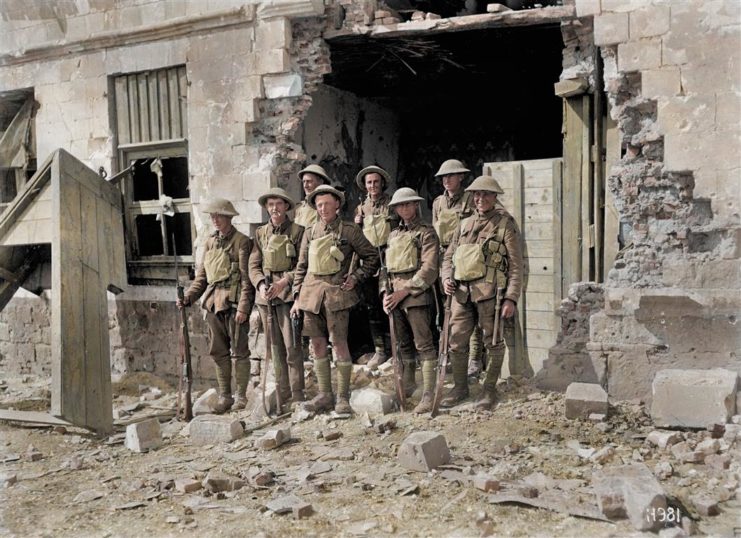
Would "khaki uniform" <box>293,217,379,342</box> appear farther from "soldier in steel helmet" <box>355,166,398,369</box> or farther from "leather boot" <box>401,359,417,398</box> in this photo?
"leather boot" <box>401,359,417,398</box>

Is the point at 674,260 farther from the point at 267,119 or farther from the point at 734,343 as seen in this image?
the point at 267,119

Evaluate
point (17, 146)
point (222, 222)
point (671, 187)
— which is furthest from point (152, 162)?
point (671, 187)

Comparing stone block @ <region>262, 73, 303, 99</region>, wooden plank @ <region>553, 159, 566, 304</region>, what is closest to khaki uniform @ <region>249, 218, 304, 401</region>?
stone block @ <region>262, 73, 303, 99</region>

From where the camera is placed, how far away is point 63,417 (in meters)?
6.32

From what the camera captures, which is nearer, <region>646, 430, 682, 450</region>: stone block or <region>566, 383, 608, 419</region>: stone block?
<region>646, 430, 682, 450</region>: stone block

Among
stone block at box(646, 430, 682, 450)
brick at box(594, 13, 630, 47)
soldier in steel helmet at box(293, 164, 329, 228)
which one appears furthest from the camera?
soldier in steel helmet at box(293, 164, 329, 228)

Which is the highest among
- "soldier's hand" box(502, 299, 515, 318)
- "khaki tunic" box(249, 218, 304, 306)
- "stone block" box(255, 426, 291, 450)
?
"khaki tunic" box(249, 218, 304, 306)

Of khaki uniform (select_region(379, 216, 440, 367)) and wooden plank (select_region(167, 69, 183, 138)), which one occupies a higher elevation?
wooden plank (select_region(167, 69, 183, 138))

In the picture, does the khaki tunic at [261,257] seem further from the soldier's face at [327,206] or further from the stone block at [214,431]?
the stone block at [214,431]

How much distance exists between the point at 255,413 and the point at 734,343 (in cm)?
439

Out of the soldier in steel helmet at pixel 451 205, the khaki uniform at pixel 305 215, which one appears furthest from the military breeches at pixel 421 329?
the khaki uniform at pixel 305 215

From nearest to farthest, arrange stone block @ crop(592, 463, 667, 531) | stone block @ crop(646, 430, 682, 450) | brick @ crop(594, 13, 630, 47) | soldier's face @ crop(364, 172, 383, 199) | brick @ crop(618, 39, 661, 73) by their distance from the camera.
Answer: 1. stone block @ crop(592, 463, 667, 531)
2. stone block @ crop(646, 430, 682, 450)
3. brick @ crop(618, 39, 661, 73)
4. brick @ crop(594, 13, 630, 47)
5. soldier's face @ crop(364, 172, 383, 199)

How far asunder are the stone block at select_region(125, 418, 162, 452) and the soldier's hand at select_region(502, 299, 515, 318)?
10.9 feet

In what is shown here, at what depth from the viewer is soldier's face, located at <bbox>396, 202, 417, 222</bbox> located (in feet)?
21.4
